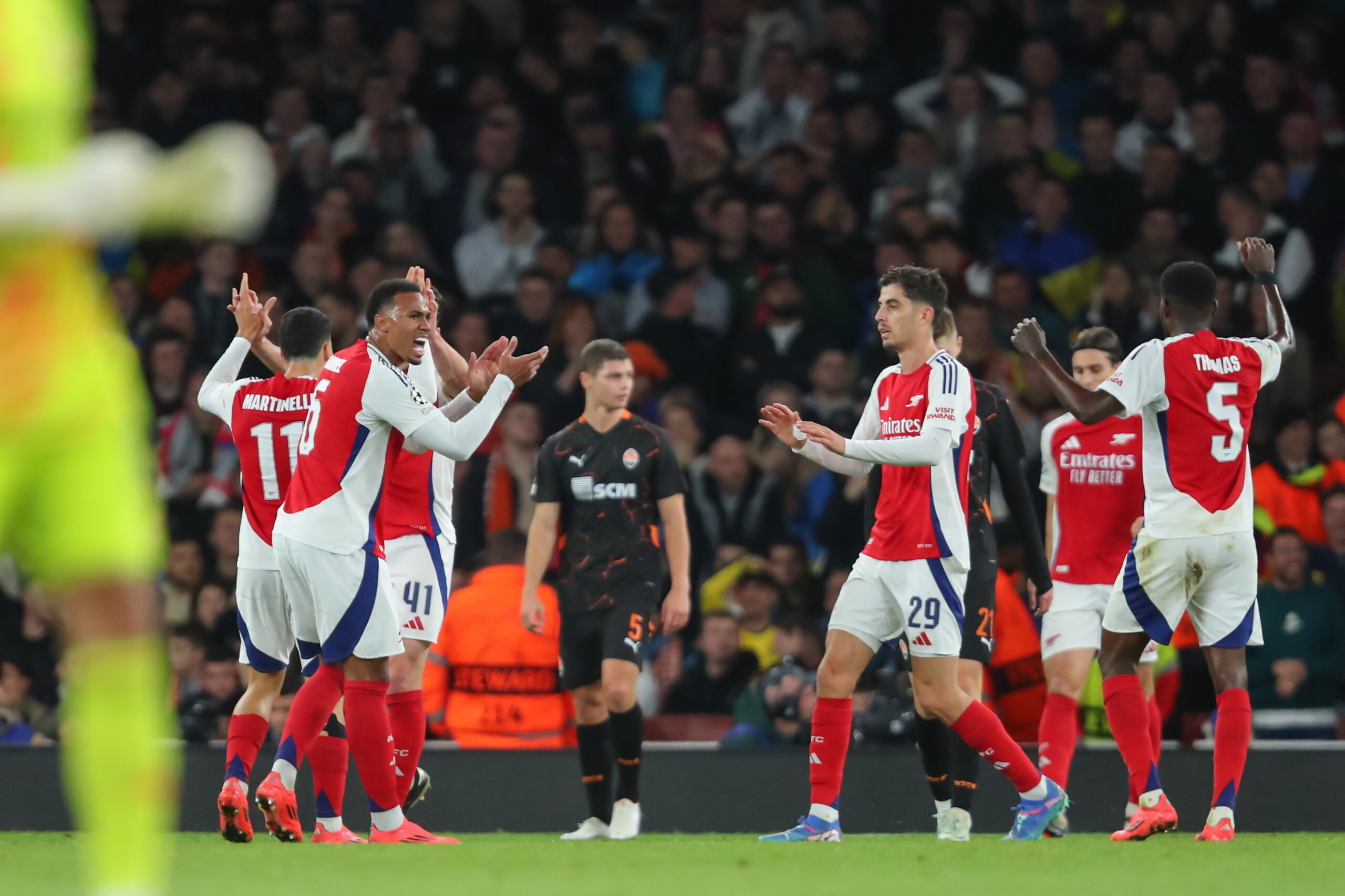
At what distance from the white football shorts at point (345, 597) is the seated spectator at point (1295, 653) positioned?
4.80 metres

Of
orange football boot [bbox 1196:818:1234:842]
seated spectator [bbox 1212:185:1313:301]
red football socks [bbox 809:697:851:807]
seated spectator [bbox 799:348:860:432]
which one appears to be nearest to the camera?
orange football boot [bbox 1196:818:1234:842]

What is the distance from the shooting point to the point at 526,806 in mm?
8969

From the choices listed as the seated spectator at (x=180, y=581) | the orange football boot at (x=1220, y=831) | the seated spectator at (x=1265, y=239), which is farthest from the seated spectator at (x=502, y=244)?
the orange football boot at (x=1220, y=831)

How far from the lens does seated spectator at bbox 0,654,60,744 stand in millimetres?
9922

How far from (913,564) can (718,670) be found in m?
3.03

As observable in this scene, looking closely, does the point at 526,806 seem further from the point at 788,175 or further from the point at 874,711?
the point at 788,175

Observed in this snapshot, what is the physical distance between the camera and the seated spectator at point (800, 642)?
31.7ft

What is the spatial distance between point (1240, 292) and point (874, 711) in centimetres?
449

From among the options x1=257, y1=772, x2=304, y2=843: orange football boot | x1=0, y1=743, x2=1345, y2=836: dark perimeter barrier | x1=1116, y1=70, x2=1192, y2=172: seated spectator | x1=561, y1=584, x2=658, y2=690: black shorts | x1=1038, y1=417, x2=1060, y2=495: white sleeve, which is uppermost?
x1=1116, y1=70, x2=1192, y2=172: seated spectator

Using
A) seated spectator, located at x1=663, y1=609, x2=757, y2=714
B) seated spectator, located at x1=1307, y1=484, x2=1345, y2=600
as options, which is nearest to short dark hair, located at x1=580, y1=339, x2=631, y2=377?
seated spectator, located at x1=663, y1=609, x2=757, y2=714

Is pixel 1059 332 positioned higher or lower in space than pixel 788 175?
lower

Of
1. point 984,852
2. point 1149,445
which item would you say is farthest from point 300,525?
point 1149,445

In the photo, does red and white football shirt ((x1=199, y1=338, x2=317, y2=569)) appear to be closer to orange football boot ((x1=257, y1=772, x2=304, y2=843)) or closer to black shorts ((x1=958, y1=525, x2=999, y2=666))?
orange football boot ((x1=257, y1=772, x2=304, y2=843))

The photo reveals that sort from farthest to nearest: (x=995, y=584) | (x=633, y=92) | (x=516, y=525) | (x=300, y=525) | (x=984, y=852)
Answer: (x=633, y=92) → (x=516, y=525) → (x=995, y=584) → (x=300, y=525) → (x=984, y=852)
